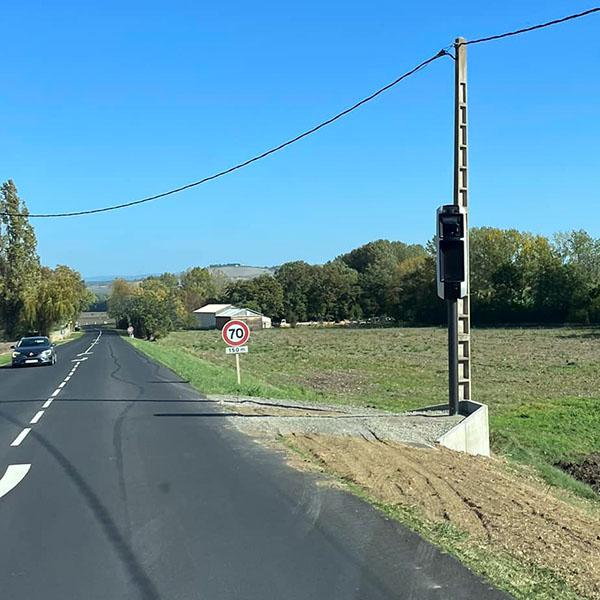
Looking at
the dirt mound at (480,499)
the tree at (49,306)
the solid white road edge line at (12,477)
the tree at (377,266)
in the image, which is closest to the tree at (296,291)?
the tree at (377,266)

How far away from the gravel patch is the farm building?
327ft

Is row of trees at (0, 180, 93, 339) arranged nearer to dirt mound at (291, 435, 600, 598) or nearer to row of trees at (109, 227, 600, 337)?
row of trees at (109, 227, 600, 337)

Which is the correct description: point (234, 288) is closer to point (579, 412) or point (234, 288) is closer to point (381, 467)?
point (579, 412)

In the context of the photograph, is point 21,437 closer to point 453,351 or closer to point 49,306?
point 453,351

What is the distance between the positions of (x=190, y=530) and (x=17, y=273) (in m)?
75.7

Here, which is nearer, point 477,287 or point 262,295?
point 477,287

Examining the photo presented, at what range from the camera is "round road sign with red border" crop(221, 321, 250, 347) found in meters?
20.0

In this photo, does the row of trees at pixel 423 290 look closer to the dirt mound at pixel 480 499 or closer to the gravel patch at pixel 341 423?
the gravel patch at pixel 341 423

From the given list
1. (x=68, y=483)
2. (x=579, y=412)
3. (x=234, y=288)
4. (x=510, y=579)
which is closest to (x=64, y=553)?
(x=68, y=483)

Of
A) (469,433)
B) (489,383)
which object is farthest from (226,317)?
(469,433)

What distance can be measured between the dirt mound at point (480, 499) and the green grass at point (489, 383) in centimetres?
308

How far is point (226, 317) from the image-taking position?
131 m

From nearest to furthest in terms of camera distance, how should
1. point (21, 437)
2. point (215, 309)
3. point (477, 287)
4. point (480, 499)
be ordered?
Answer: point (480, 499), point (21, 437), point (477, 287), point (215, 309)

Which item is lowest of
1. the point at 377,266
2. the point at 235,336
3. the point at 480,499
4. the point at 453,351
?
the point at 480,499
